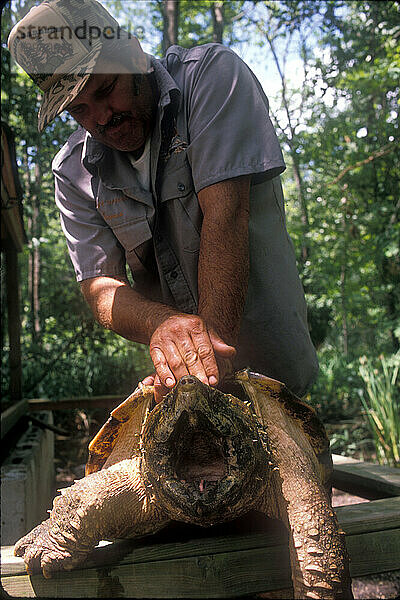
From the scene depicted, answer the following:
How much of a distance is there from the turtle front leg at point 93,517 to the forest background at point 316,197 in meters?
4.62

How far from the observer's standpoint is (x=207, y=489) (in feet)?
3.41

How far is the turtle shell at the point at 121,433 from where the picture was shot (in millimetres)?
1428

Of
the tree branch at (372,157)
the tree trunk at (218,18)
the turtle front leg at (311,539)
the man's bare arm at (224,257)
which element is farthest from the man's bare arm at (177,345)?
the tree trunk at (218,18)

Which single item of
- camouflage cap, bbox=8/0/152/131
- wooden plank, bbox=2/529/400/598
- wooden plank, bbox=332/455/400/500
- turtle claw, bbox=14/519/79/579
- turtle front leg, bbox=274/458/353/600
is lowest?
wooden plank, bbox=332/455/400/500

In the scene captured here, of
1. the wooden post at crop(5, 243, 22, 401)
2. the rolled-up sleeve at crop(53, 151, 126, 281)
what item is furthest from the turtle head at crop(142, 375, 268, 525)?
the wooden post at crop(5, 243, 22, 401)

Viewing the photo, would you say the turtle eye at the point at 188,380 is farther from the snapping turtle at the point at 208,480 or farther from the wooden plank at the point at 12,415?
the wooden plank at the point at 12,415

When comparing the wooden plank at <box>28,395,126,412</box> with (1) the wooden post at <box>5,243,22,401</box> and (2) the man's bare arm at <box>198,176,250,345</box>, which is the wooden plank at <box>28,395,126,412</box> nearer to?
(1) the wooden post at <box>5,243,22,401</box>

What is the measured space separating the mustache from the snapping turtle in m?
0.86

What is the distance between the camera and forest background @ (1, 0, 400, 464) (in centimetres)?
582

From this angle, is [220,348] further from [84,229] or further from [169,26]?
[169,26]

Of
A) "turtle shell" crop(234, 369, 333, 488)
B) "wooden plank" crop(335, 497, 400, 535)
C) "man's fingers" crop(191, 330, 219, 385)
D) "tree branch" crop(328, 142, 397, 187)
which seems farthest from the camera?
"tree branch" crop(328, 142, 397, 187)

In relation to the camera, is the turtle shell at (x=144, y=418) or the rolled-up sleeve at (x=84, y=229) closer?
the turtle shell at (x=144, y=418)

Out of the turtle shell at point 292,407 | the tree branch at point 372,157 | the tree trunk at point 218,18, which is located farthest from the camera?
the tree trunk at point 218,18

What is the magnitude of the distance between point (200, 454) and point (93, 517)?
35cm
